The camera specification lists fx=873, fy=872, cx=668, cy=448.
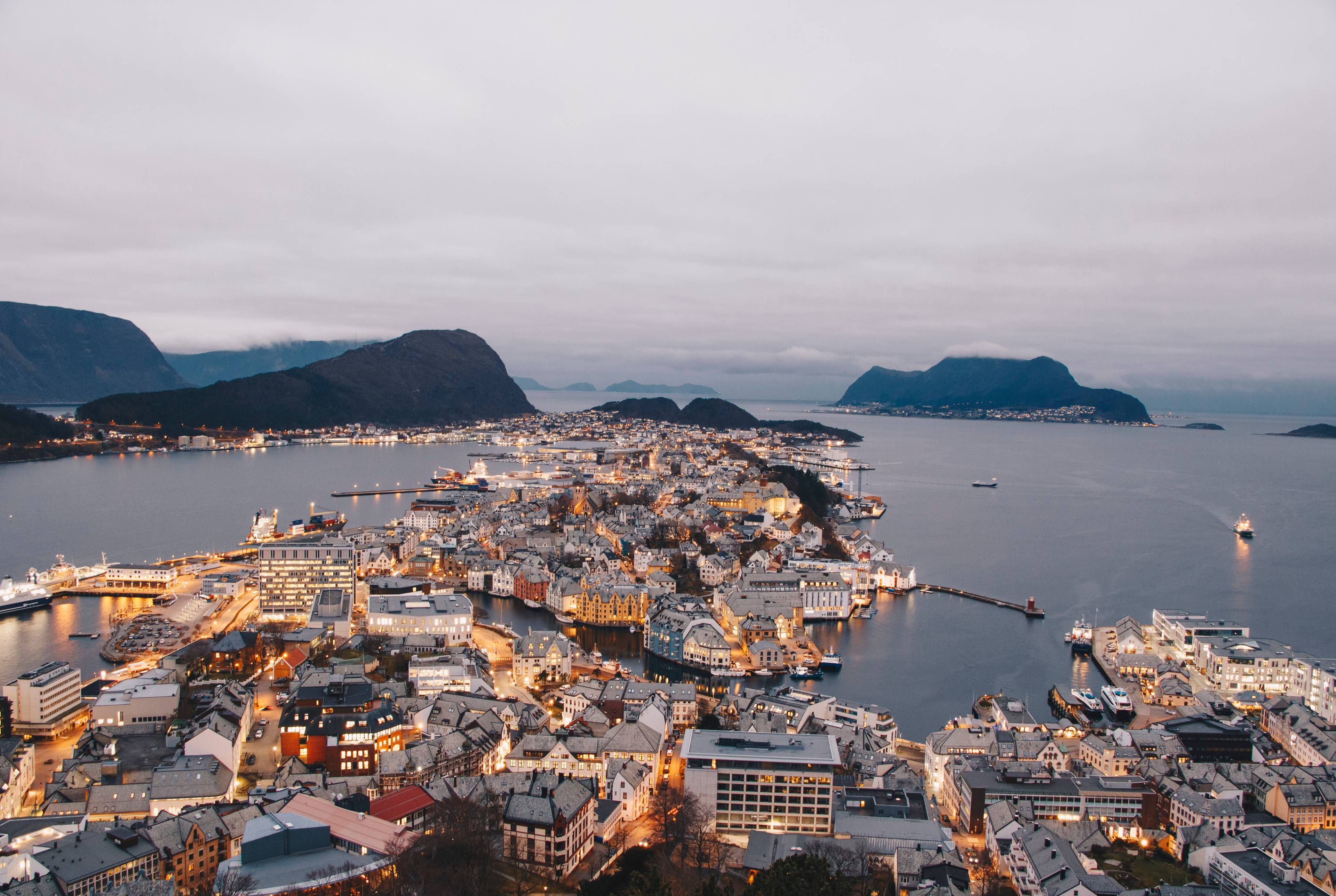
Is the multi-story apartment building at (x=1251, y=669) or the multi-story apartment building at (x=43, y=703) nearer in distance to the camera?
the multi-story apartment building at (x=43, y=703)

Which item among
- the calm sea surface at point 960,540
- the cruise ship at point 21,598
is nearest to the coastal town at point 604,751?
the cruise ship at point 21,598

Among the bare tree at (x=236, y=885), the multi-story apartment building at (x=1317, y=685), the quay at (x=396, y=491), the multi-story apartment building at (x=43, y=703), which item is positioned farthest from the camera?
the quay at (x=396, y=491)

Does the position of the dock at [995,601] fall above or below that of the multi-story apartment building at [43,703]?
below

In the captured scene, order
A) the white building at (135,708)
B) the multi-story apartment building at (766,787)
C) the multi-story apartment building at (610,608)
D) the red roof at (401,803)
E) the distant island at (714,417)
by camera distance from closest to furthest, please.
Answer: the red roof at (401,803), the multi-story apartment building at (766,787), the white building at (135,708), the multi-story apartment building at (610,608), the distant island at (714,417)

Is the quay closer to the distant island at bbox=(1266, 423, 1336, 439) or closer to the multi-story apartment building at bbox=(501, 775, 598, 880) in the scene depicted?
the multi-story apartment building at bbox=(501, 775, 598, 880)

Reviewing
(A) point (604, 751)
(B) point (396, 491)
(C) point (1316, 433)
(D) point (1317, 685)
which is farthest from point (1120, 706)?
(C) point (1316, 433)

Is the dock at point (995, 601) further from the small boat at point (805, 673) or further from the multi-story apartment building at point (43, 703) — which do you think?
the multi-story apartment building at point (43, 703)

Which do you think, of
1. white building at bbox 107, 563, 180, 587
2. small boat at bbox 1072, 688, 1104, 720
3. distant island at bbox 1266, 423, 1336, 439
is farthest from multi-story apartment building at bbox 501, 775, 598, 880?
distant island at bbox 1266, 423, 1336, 439
